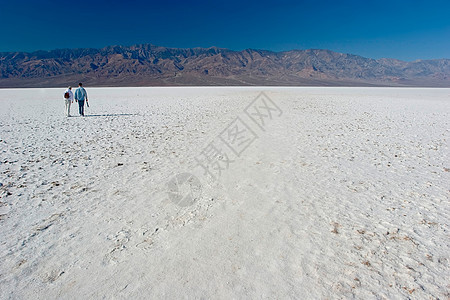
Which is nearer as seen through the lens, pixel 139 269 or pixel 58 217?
pixel 139 269

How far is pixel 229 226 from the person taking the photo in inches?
136

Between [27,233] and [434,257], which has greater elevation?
[434,257]

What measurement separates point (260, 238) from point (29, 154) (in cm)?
613

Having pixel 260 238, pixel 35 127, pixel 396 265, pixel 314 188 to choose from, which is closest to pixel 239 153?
pixel 314 188

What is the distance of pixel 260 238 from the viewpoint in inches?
125

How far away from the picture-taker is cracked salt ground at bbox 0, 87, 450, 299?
98.7 inches

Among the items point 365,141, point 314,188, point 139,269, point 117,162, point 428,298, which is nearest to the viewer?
point 428,298

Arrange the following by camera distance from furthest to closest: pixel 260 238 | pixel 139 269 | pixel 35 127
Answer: pixel 35 127 < pixel 260 238 < pixel 139 269

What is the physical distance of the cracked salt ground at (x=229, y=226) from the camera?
2.51m

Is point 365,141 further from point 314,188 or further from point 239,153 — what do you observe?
point 314,188

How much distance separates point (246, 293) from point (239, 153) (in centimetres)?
480

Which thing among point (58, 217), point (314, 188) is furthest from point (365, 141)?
point (58, 217)

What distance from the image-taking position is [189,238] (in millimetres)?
3195

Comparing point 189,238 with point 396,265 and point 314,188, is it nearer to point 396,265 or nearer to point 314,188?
point 396,265
